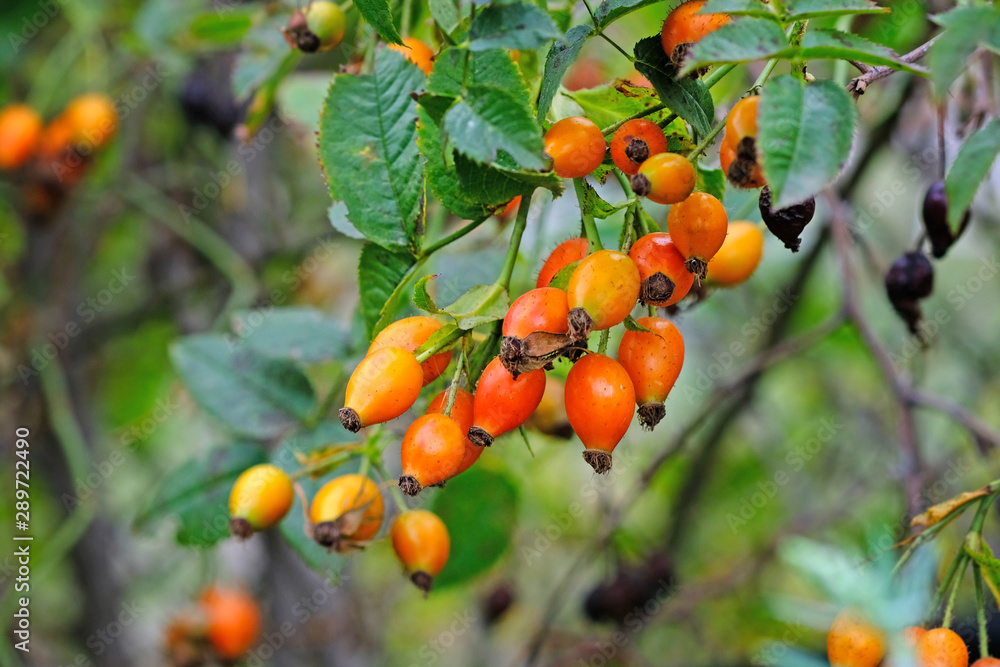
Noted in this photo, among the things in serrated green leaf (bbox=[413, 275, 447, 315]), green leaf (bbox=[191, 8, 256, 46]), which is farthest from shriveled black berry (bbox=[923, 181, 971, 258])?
green leaf (bbox=[191, 8, 256, 46])

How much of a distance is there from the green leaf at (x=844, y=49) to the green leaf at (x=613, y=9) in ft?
0.50

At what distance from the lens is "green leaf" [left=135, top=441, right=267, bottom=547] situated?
1.26 m

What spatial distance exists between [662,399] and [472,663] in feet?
10.0

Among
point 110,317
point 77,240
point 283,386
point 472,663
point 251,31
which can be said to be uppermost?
point 251,31

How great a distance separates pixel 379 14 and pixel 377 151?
Result: 172 mm

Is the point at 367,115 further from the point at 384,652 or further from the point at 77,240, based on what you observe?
the point at 384,652

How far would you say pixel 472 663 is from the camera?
11.4 ft

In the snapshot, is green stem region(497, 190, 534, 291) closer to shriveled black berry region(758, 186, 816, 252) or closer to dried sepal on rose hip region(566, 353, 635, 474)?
dried sepal on rose hip region(566, 353, 635, 474)

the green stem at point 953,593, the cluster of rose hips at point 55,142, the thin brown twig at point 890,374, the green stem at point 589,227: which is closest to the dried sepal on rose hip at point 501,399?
the green stem at point 589,227

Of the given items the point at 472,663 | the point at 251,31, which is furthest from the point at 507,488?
→ the point at 472,663

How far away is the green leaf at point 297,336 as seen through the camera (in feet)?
4.37

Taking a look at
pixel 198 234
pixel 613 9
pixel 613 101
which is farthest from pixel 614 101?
pixel 198 234

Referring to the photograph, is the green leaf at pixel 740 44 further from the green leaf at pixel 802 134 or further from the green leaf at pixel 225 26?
the green leaf at pixel 225 26

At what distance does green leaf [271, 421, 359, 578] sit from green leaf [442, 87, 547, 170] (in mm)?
519
